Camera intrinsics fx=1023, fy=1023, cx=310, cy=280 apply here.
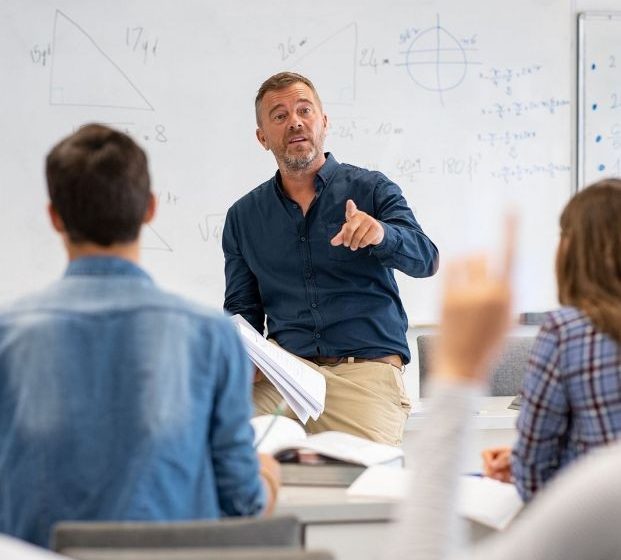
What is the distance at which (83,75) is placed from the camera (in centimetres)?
413

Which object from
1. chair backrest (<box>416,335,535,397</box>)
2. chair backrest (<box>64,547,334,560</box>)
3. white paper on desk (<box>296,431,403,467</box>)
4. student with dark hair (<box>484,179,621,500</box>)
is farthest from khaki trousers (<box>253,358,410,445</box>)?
chair backrest (<box>64,547,334,560</box>)

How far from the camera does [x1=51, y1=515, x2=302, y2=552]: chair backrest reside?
109cm

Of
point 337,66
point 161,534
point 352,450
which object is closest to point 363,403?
point 352,450

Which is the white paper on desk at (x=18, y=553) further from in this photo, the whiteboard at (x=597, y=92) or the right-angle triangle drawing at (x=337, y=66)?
the whiteboard at (x=597, y=92)

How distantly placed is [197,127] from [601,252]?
113 inches

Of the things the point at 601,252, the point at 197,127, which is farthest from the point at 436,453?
the point at 197,127

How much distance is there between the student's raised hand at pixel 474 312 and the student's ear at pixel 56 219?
0.82 meters

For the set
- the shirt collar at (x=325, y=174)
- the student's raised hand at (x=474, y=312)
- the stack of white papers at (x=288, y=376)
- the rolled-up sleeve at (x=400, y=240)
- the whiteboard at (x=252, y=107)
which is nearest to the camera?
the student's raised hand at (x=474, y=312)

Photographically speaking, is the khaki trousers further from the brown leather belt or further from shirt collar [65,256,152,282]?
shirt collar [65,256,152,282]

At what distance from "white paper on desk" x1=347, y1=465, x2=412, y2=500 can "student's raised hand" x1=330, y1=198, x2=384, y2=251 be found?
792mm

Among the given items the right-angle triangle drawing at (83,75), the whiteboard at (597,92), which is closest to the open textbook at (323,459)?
the right-angle triangle drawing at (83,75)

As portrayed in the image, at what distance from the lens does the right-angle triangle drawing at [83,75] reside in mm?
4109

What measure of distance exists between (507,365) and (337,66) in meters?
1.61

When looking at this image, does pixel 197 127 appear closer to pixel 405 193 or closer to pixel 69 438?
pixel 405 193
